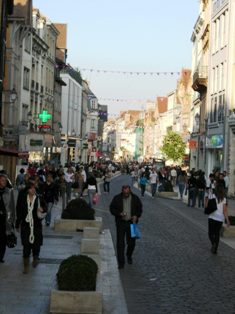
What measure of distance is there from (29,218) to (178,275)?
2.74m

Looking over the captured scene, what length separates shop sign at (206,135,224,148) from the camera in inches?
1730

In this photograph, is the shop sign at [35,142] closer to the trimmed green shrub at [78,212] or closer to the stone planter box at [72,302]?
the trimmed green shrub at [78,212]

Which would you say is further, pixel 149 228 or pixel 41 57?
pixel 41 57

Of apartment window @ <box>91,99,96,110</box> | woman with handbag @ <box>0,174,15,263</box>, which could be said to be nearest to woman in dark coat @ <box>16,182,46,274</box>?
woman with handbag @ <box>0,174,15,263</box>

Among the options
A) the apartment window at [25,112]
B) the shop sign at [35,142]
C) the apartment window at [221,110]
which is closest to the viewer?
the apartment window at [221,110]

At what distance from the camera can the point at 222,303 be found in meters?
9.63

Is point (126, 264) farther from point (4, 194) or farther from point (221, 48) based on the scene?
point (221, 48)

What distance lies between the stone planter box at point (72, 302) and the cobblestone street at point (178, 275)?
31.6 inches

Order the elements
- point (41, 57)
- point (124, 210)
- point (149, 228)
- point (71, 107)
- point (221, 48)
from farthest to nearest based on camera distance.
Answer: point (71, 107), point (41, 57), point (221, 48), point (149, 228), point (124, 210)

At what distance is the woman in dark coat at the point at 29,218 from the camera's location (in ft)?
37.9

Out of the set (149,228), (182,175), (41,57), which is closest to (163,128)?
(41,57)

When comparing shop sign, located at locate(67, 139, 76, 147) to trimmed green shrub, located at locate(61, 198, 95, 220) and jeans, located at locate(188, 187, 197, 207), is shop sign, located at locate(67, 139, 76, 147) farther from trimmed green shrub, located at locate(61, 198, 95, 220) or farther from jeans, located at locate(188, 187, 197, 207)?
trimmed green shrub, located at locate(61, 198, 95, 220)

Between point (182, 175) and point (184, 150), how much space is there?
4588 centimetres

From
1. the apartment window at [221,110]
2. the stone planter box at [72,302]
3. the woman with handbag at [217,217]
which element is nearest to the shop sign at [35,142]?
the apartment window at [221,110]
